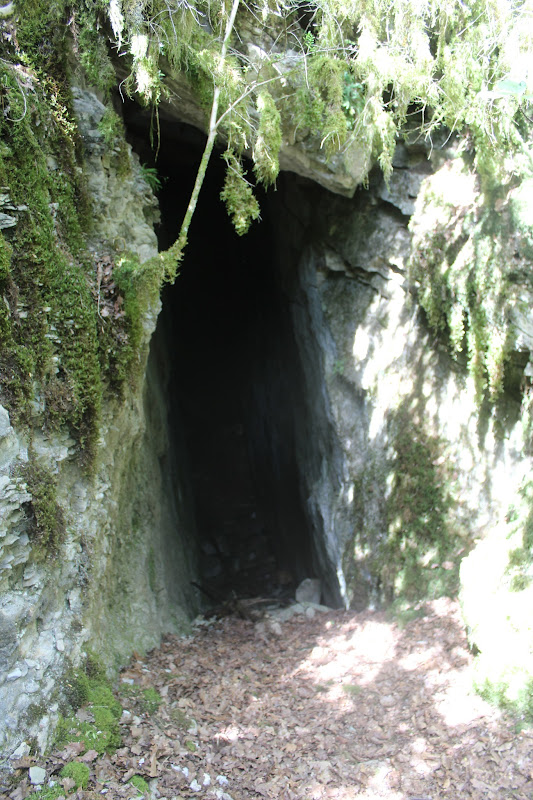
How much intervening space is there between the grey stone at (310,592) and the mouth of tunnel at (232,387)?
191mm

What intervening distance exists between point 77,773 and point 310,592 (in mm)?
5075

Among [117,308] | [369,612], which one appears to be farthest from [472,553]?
[117,308]

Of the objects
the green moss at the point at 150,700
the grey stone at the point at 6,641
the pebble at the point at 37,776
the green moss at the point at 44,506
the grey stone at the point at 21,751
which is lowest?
the green moss at the point at 150,700

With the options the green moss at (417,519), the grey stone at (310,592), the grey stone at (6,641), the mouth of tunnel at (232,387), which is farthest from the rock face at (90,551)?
the green moss at (417,519)

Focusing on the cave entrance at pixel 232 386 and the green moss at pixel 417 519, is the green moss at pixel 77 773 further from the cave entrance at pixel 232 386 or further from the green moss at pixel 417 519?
the cave entrance at pixel 232 386

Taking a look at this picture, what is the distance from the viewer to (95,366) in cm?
388

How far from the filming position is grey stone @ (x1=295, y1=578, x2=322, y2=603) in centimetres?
776

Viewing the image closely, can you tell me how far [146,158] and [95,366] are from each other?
12.8 ft

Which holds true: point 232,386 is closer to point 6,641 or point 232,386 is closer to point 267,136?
point 267,136

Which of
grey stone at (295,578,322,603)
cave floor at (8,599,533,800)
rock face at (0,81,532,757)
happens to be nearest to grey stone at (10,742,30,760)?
rock face at (0,81,532,757)

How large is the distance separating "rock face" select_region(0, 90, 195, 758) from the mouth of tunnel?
90.0 inches

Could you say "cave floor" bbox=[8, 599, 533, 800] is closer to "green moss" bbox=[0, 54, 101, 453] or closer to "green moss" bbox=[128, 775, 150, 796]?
"green moss" bbox=[128, 775, 150, 796]

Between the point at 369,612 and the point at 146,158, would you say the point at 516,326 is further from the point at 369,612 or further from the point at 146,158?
the point at 146,158

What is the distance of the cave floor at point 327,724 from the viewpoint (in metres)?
3.41
